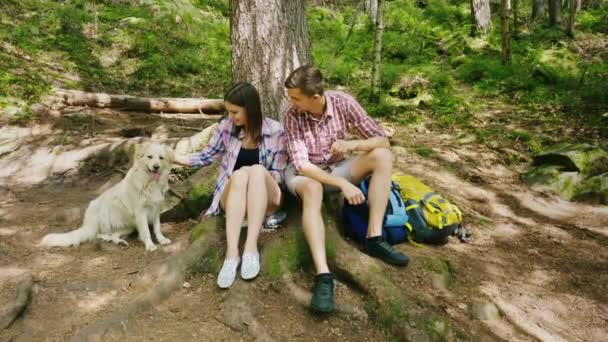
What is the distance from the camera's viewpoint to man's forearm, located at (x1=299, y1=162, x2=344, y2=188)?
140 inches

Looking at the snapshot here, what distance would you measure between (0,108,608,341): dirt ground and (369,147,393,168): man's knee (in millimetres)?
887

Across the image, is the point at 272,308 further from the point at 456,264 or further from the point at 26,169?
the point at 26,169

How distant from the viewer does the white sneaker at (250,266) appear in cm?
332

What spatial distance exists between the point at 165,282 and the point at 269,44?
8.44 ft

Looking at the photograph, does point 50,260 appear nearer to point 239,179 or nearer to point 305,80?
point 239,179

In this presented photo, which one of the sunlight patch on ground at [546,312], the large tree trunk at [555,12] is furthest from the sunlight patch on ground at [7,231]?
the large tree trunk at [555,12]

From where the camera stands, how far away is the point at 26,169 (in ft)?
20.1

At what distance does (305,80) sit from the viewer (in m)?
3.46

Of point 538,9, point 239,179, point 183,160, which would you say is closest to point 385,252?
point 239,179

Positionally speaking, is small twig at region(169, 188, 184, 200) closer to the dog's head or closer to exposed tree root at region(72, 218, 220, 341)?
the dog's head

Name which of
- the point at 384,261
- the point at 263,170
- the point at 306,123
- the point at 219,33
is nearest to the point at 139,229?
the point at 263,170

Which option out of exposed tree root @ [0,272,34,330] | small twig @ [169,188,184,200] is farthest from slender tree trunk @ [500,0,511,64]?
exposed tree root @ [0,272,34,330]

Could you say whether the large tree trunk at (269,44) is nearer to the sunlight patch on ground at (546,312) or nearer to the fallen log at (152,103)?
the sunlight patch on ground at (546,312)

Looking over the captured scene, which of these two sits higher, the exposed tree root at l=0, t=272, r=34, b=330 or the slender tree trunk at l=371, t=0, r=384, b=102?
the slender tree trunk at l=371, t=0, r=384, b=102
